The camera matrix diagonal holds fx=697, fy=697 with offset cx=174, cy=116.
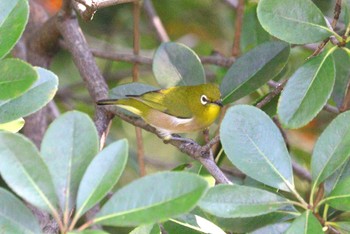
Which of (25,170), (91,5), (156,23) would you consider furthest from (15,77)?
(156,23)

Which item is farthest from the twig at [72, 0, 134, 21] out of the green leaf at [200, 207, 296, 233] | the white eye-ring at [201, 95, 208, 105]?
the white eye-ring at [201, 95, 208, 105]

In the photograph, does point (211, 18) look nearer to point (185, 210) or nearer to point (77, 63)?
point (77, 63)

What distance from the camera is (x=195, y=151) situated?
1.54 metres

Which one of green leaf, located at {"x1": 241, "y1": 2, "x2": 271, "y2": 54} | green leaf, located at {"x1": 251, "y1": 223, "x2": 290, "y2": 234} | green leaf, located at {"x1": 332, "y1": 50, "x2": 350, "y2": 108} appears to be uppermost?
green leaf, located at {"x1": 251, "y1": 223, "x2": 290, "y2": 234}

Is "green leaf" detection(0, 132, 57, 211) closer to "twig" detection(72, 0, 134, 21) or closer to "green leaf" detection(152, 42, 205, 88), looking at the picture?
"twig" detection(72, 0, 134, 21)

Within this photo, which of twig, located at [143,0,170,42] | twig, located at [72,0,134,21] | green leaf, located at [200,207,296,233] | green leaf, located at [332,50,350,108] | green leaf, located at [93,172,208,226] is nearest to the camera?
green leaf, located at [93,172,208,226]

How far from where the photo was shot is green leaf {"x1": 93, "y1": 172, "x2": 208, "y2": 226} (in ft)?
3.43

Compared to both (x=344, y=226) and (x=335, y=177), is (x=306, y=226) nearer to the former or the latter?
(x=344, y=226)

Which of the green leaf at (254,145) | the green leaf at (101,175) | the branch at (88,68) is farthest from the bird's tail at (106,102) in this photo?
the green leaf at (101,175)

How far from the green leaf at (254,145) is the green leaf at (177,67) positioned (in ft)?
1.96

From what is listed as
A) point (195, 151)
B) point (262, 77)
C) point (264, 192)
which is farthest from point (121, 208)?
point (262, 77)

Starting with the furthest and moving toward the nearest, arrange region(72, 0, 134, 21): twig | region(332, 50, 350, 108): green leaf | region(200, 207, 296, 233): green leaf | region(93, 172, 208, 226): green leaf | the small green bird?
the small green bird → region(332, 50, 350, 108): green leaf → region(72, 0, 134, 21): twig → region(200, 207, 296, 233): green leaf → region(93, 172, 208, 226): green leaf

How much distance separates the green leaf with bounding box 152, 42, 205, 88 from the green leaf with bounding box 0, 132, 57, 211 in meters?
0.87

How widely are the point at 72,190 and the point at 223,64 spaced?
1.36 metres
